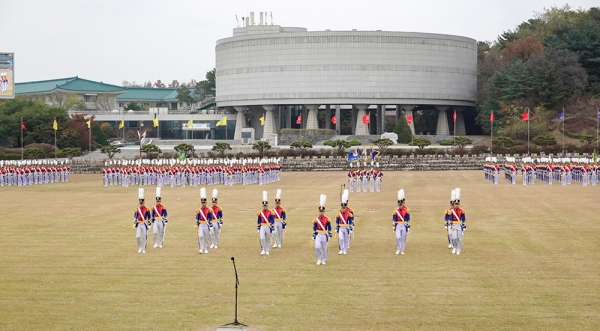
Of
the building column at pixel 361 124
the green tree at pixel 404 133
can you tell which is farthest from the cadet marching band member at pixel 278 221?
the building column at pixel 361 124

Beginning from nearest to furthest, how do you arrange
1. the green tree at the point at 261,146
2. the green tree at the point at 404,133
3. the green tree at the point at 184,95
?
the green tree at the point at 261,146, the green tree at the point at 404,133, the green tree at the point at 184,95

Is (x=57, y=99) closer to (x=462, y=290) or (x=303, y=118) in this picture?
(x=303, y=118)

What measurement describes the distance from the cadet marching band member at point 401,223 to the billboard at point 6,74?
49.1 meters

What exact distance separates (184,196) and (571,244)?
2538 centimetres

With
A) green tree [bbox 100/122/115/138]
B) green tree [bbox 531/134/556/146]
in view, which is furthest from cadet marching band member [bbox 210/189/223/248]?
green tree [bbox 100/122/115/138]

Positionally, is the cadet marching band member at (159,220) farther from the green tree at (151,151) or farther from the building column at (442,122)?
the building column at (442,122)

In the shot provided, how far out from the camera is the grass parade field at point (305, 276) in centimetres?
1570

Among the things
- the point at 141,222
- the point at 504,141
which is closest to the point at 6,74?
the point at 141,222

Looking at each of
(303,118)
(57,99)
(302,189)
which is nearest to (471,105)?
(303,118)

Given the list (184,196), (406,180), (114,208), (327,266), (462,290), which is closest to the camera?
(462,290)

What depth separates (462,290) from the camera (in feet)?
59.3

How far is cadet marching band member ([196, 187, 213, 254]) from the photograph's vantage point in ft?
75.4

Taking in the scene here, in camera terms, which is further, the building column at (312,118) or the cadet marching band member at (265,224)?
the building column at (312,118)

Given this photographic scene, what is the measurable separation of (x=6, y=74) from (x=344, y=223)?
163 feet
